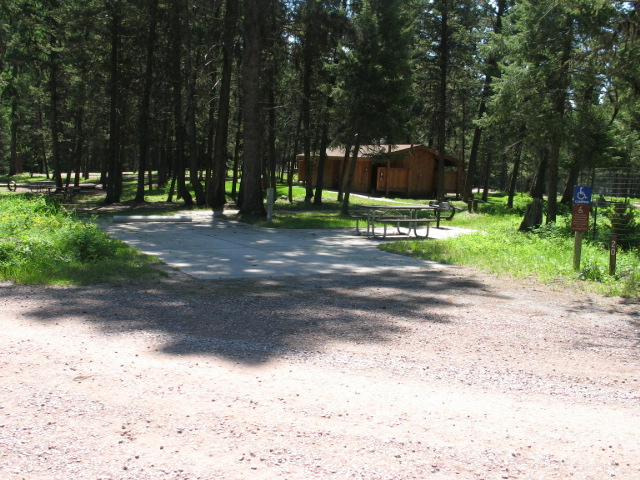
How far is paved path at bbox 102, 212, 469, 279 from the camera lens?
35.2ft

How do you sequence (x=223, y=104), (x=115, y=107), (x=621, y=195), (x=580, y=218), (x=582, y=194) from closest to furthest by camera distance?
(x=580, y=218) < (x=582, y=194) < (x=621, y=195) < (x=223, y=104) < (x=115, y=107)

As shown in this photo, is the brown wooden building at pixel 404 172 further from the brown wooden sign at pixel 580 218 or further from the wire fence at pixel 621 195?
the brown wooden sign at pixel 580 218

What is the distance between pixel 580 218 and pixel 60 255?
30.4 feet

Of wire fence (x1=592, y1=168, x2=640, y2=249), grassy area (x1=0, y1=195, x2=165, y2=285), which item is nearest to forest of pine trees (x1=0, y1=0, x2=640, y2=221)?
wire fence (x1=592, y1=168, x2=640, y2=249)

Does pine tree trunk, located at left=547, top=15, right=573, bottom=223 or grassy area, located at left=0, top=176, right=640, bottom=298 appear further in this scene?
pine tree trunk, located at left=547, top=15, right=573, bottom=223

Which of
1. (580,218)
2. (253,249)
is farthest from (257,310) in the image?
(580,218)

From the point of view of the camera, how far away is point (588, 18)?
15594mm

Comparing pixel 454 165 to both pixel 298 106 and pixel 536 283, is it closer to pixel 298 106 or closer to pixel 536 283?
pixel 298 106

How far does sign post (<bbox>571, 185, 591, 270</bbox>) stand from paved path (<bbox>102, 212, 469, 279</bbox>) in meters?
2.91

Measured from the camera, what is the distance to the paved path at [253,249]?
10.7 meters

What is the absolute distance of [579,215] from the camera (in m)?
10.3

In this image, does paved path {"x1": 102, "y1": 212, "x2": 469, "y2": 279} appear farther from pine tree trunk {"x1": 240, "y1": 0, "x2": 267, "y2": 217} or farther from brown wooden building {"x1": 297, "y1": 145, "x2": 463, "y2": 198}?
brown wooden building {"x1": 297, "y1": 145, "x2": 463, "y2": 198}

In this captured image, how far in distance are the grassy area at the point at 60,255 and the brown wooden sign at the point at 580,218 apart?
759 cm

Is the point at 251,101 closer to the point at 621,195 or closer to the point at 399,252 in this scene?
the point at 399,252
